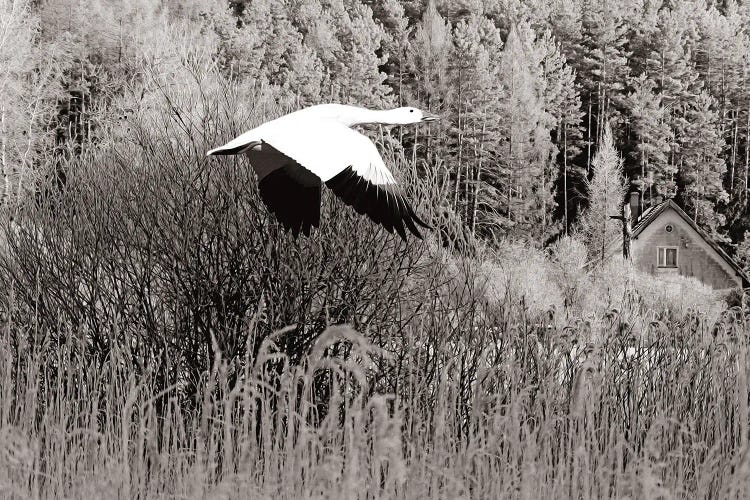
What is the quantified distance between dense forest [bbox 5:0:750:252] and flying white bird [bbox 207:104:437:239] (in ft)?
98.4

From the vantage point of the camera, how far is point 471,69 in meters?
49.0

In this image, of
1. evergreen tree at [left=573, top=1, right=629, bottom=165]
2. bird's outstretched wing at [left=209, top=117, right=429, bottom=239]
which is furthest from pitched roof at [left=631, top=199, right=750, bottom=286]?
bird's outstretched wing at [left=209, top=117, right=429, bottom=239]

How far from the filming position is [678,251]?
124ft

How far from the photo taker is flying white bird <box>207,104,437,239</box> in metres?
4.17

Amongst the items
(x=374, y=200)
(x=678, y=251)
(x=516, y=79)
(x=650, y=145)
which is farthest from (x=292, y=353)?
(x=650, y=145)

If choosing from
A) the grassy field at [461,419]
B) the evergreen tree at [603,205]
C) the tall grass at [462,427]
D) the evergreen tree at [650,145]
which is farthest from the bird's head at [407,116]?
the evergreen tree at [650,145]

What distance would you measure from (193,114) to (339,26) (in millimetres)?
46981

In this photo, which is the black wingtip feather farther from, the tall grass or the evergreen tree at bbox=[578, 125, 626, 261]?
the evergreen tree at bbox=[578, 125, 626, 261]

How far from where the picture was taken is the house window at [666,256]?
1485 inches

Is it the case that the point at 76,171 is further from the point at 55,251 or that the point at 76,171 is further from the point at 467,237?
the point at 467,237

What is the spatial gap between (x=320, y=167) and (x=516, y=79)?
45349 mm

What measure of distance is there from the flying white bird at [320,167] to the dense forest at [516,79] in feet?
98.4

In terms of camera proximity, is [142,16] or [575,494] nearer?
[575,494]

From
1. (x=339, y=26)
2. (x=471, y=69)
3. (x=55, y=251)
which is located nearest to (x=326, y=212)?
(x=55, y=251)
